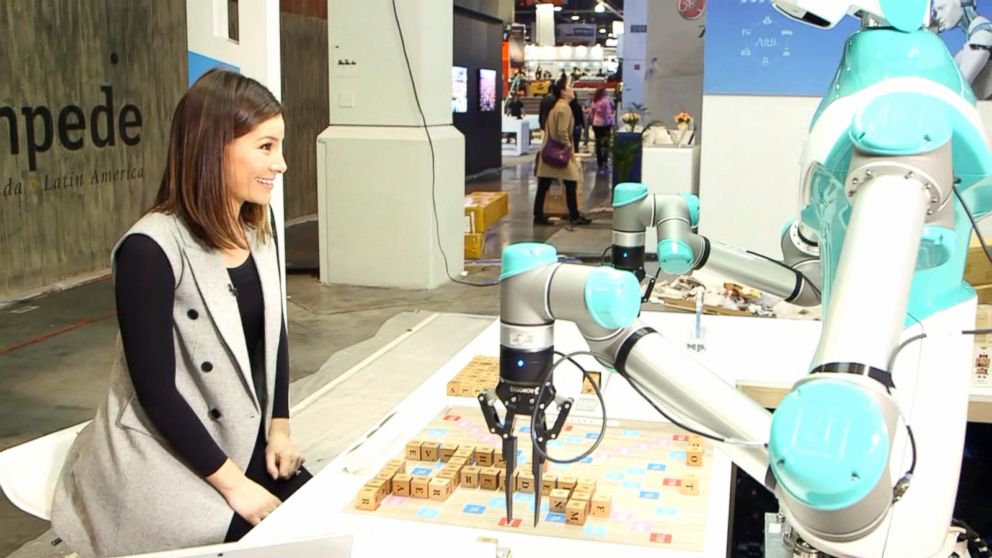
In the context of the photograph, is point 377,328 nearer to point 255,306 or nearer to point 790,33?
point 790,33

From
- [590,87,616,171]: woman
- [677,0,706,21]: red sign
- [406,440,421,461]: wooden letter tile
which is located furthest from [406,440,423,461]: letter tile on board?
[590,87,616,171]: woman

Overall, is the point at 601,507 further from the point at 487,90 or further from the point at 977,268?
the point at 487,90

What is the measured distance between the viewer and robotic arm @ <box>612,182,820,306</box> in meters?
1.82

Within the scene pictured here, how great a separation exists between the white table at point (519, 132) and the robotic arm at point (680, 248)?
20132 millimetres

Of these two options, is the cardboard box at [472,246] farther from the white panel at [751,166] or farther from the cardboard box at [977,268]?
the cardboard box at [977,268]

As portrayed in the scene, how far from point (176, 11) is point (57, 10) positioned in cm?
139

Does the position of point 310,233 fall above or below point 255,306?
below

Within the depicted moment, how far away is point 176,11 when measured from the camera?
26.1ft

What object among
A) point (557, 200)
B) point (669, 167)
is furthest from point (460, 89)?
point (669, 167)

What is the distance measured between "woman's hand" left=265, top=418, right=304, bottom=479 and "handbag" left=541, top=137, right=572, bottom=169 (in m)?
7.77

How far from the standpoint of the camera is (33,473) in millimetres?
2104

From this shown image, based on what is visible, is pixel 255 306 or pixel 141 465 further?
pixel 255 306

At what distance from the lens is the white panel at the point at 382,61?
22.0 ft

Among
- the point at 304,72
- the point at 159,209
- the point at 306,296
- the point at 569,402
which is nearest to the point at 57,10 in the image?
the point at 306,296
